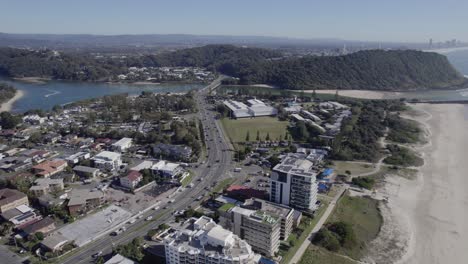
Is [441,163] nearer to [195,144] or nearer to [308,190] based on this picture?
[308,190]

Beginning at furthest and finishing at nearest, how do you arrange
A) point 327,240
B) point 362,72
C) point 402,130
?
point 362,72 < point 402,130 < point 327,240

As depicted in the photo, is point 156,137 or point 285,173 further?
point 156,137

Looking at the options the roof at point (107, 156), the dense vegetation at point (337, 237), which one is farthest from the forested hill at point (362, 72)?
the dense vegetation at point (337, 237)

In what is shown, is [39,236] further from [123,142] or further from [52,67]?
[52,67]

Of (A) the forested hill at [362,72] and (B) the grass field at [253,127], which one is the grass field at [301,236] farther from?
(A) the forested hill at [362,72]

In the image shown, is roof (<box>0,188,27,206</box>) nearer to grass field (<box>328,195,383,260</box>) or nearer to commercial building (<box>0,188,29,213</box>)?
commercial building (<box>0,188,29,213</box>)

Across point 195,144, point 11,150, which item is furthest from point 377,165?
point 11,150

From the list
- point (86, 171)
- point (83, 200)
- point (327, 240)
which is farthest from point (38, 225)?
point (327, 240)
